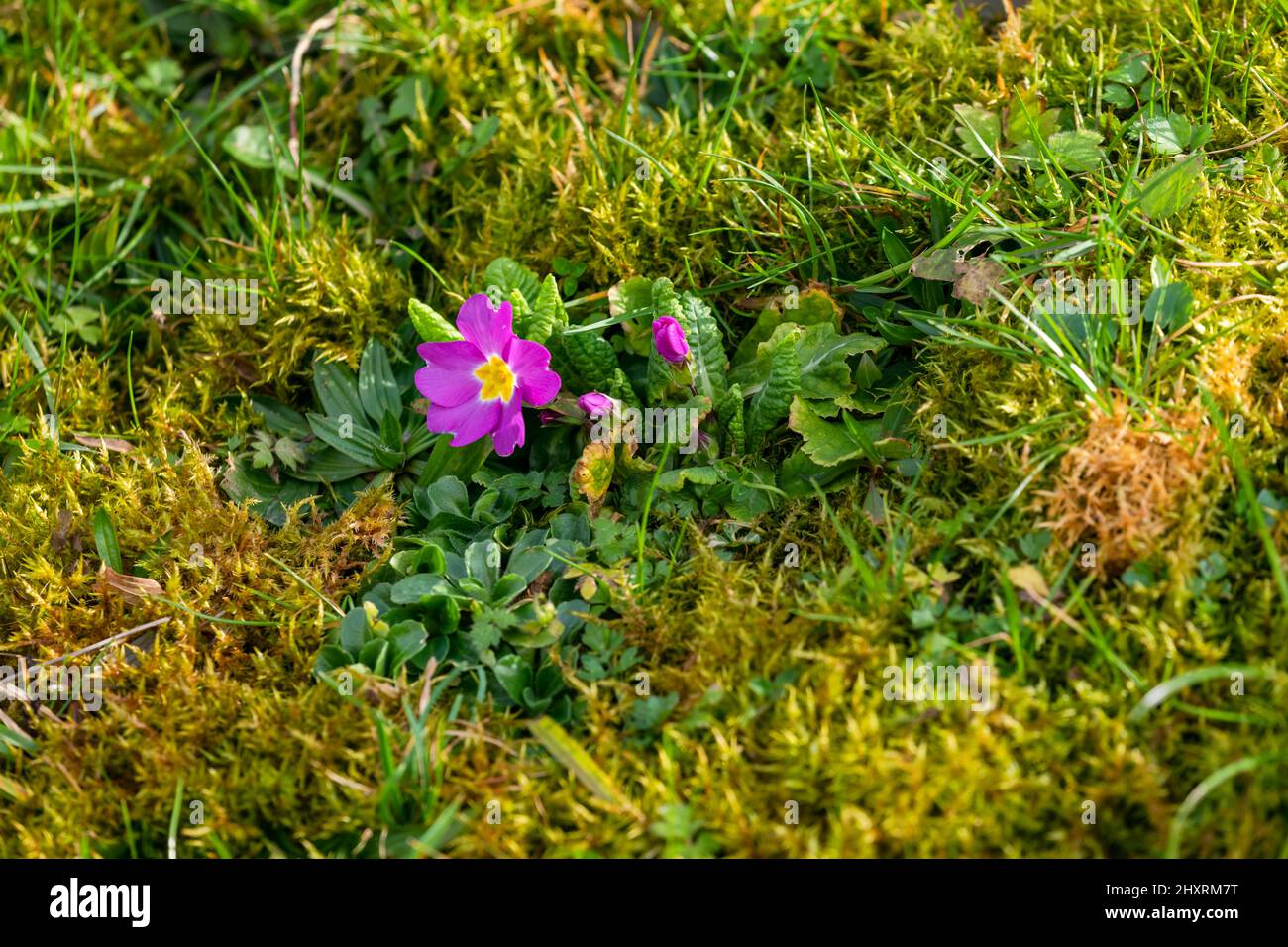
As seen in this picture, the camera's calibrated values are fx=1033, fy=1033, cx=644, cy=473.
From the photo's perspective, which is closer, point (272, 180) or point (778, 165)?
point (778, 165)

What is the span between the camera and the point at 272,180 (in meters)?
3.25

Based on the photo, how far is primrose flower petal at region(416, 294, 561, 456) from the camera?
8.04 feet

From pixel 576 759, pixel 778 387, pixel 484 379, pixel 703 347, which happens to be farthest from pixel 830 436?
pixel 576 759

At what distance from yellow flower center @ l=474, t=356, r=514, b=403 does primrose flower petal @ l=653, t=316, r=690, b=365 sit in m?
0.36

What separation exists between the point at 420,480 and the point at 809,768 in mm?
1257

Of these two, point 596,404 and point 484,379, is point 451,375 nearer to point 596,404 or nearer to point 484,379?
point 484,379

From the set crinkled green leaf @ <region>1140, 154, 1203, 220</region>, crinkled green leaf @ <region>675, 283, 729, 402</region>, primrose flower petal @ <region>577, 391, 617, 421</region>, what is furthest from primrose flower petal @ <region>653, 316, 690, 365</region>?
crinkled green leaf @ <region>1140, 154, 1203, 220</region>

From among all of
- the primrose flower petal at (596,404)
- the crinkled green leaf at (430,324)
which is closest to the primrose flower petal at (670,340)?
the primrose flower petal at (596,404)

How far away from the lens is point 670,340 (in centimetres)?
241

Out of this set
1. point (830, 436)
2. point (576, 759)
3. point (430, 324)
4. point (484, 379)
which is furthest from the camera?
point (430, 324)

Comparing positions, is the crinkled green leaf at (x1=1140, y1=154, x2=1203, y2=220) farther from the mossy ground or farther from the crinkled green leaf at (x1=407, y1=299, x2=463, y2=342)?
the crinkled green leaf at (x1=407, y1=299, x2=463, y2=342)

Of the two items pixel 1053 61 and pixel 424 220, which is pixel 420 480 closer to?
pixel 424 220

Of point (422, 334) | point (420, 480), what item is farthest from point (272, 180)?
point (420, 480)

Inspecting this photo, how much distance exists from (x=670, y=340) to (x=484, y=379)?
1.50ft
